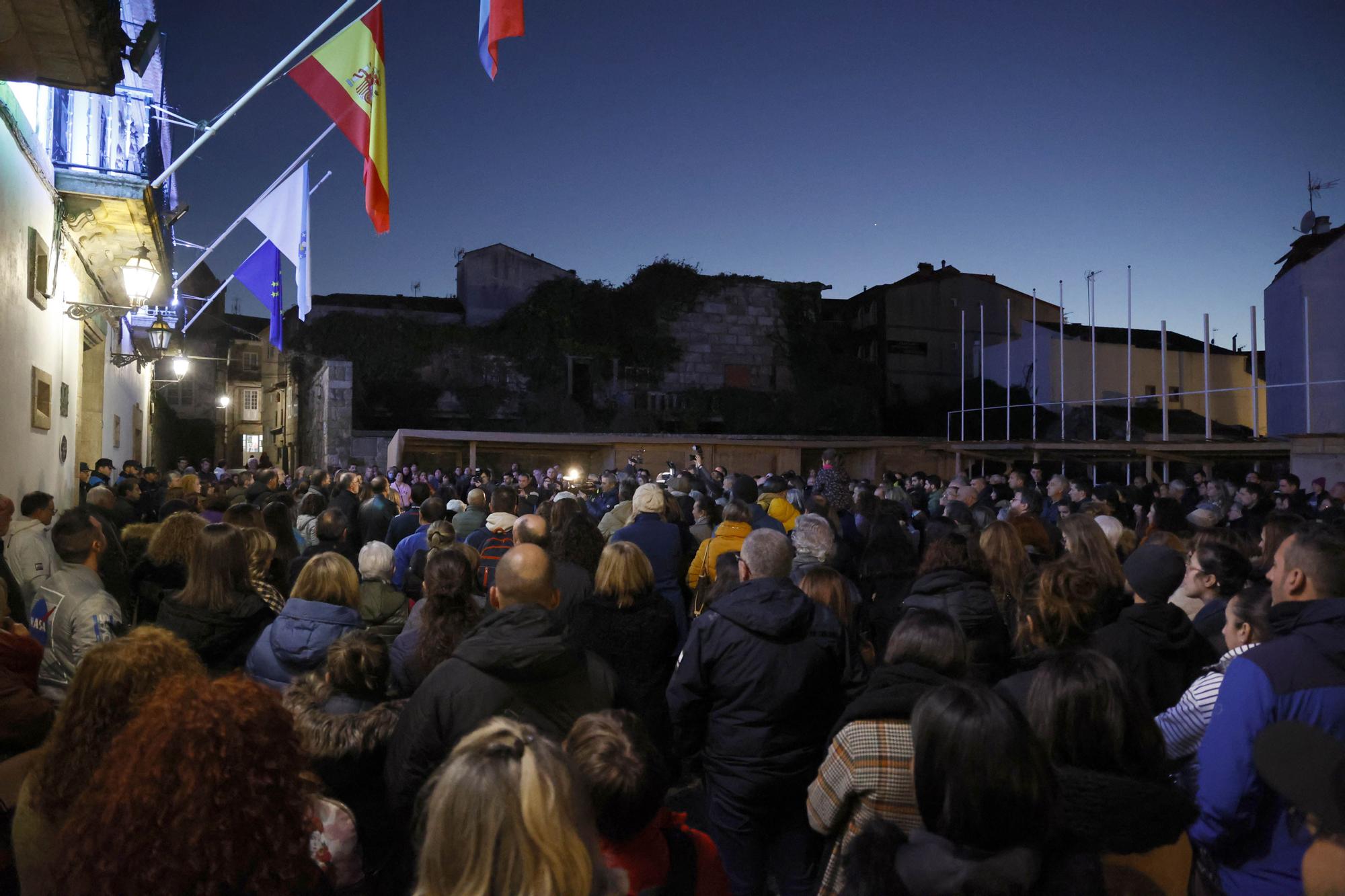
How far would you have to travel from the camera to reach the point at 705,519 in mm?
7992

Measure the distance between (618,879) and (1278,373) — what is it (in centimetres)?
2870

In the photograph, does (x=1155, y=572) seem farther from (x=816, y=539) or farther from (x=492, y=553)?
(x=492, y=553)

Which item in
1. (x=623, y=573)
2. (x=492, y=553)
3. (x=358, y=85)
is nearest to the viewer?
Result: (x=623, y=573)

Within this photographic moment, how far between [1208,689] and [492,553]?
15.2 feet

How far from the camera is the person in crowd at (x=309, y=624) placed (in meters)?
3.70

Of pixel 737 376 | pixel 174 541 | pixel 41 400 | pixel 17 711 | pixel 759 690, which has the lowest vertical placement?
pixel 759 690

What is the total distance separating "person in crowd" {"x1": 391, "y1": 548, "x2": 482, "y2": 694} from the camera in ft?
12.5

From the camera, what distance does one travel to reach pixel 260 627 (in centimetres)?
420

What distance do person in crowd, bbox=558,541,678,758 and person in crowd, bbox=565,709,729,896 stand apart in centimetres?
242

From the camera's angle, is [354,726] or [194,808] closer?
[194,808]

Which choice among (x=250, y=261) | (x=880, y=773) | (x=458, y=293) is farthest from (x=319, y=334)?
(x=880, y=773)

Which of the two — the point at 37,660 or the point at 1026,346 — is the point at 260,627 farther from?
the point at 1026,346

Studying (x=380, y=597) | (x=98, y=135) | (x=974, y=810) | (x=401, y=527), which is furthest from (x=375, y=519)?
(x=974, y=810)

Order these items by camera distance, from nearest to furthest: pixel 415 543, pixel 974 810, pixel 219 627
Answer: pixel 974 810
pixel 219 627
pixel 415 543
